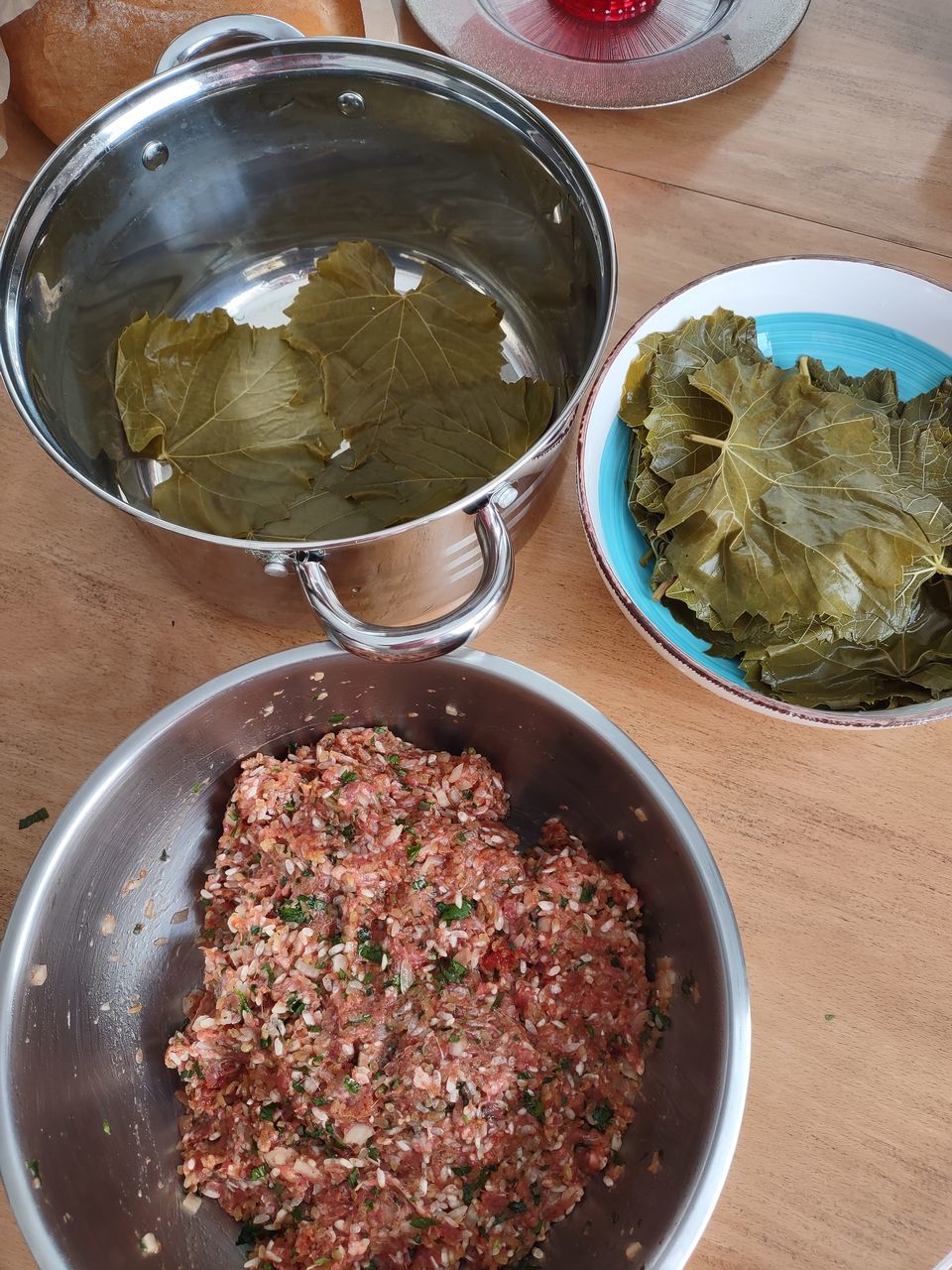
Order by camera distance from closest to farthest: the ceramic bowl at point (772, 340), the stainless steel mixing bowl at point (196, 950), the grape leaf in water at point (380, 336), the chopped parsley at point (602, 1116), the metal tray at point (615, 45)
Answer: the stainless steel mixing bowl at point (196, 950), the chopped parsley at point (602, 1116), the ceramic bowl at point (772, 340), the grape leaf in water at point (380, 336), the metal tray at point (615, 45)

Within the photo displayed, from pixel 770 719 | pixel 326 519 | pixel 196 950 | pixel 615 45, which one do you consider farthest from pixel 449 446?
pixel 615 45

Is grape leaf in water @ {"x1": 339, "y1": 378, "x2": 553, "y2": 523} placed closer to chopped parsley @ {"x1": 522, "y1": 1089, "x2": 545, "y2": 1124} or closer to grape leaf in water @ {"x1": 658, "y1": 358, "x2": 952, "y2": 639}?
grape leaf in water @ {"x1": 658, "y1": 358, "x2": 952, "y2": 639}

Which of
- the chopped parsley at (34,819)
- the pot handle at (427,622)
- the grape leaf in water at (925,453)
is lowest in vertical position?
the chopped parsley at (34,819)

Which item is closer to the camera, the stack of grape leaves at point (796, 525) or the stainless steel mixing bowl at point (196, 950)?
the stainless steel mixing bowl at point (196, 950)

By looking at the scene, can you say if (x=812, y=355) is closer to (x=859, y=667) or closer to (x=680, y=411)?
(x=680, y=411)

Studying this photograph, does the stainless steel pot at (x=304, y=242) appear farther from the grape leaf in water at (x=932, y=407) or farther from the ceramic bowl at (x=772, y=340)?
the grape leaf in water at (x=932, y=407)

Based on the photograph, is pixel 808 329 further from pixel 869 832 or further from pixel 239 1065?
pixel 239 1065

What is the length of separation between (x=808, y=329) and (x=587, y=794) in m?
0.55

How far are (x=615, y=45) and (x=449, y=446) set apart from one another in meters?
0.66

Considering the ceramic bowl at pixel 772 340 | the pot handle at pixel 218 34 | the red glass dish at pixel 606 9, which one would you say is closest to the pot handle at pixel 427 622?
the ceramic bowl at pixel 772 340

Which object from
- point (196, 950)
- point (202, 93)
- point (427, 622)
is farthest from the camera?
point (202, 93)

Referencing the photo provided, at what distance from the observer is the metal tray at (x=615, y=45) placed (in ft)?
4.00

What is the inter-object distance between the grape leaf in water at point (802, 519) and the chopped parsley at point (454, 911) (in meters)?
0.34

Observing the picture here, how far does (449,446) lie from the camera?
100 centimetres
